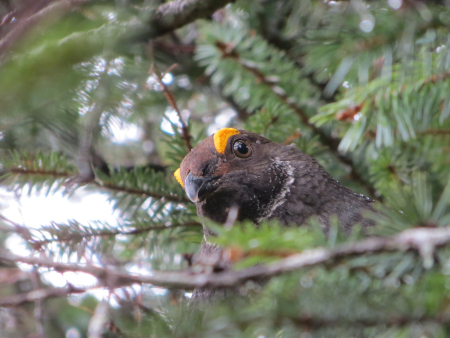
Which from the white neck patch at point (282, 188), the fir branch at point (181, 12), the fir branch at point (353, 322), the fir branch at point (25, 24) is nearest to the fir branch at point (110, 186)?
the white neck patch at point (282, 188)

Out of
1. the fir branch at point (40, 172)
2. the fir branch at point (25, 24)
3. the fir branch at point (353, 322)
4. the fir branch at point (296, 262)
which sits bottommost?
the fir branch at point (40, 172)

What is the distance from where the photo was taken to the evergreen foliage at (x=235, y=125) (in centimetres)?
96

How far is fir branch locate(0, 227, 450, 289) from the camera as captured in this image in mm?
888

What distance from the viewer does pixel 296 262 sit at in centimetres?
94

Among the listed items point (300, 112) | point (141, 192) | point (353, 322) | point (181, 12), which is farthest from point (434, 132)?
point (141, 192)

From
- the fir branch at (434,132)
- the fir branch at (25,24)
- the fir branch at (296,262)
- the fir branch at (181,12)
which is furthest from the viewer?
the fir branch at (181,12)

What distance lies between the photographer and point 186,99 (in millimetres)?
3902

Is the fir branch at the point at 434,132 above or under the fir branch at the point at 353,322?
under

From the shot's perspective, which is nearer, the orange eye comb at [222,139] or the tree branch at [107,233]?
the tree branch at [107,233]

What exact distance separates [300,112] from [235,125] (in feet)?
4.35

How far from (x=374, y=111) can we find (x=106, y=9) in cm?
124

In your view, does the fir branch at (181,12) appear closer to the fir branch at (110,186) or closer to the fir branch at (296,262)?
the fir branch at (110,186)

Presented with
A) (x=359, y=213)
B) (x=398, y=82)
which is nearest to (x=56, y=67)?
(x=398, y=82)

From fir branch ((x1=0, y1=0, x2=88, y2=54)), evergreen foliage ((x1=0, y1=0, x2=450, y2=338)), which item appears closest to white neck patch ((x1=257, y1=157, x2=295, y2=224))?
evergreen foliage ((x1=0, y1=0, x2=450, y2=338))
